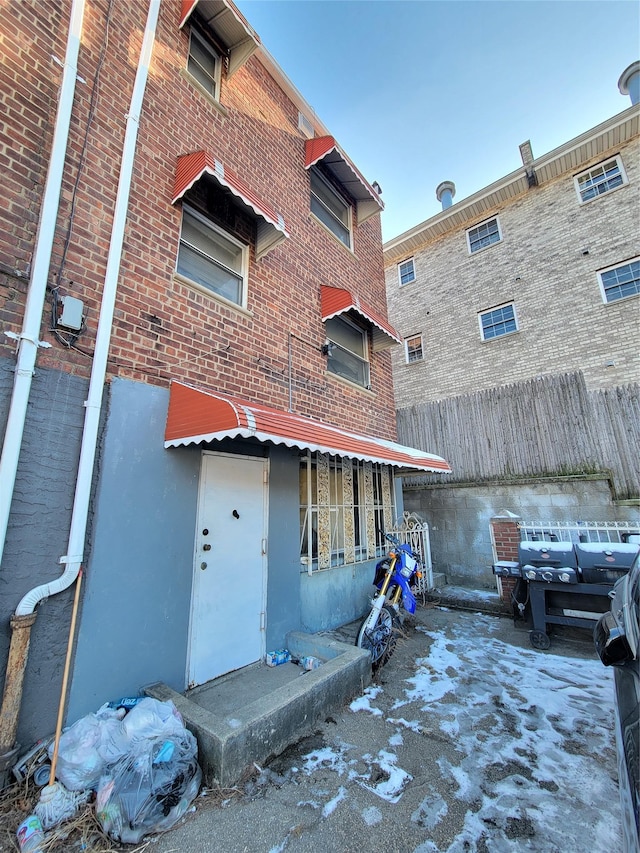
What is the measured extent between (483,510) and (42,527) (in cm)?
897

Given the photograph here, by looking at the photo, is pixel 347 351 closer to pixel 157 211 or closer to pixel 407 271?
pixel 157 211

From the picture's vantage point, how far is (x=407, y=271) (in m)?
17.2

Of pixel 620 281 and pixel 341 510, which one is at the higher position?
pixel 620 281

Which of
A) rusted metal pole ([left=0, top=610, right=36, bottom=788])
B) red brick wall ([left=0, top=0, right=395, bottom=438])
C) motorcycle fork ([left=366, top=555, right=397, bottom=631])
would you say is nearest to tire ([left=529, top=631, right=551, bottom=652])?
motorcycle fork ([left=366, top=555, right=397, bottom=631])

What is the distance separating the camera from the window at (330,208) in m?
8.06

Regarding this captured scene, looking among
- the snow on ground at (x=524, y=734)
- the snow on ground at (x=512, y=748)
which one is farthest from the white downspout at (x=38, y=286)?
the snow on ground at (x=524, y=734)

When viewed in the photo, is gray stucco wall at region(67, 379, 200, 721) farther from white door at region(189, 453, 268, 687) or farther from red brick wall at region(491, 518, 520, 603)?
red brick wall at region(491, 518, 520, 603)

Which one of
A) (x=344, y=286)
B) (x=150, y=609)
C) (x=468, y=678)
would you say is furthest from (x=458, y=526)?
(x=150, y=609)

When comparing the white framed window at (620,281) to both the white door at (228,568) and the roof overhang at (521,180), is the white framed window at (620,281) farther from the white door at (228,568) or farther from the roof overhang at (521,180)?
the white door at (228,568)

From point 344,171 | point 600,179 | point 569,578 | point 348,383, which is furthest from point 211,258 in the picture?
point 600,179

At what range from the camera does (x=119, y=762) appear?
2.55m

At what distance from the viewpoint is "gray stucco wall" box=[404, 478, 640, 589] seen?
313 inches

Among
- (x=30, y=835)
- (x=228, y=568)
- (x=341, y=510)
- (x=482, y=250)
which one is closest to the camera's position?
(x=30, y=835)

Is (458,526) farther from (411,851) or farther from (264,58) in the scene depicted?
(264,58)
